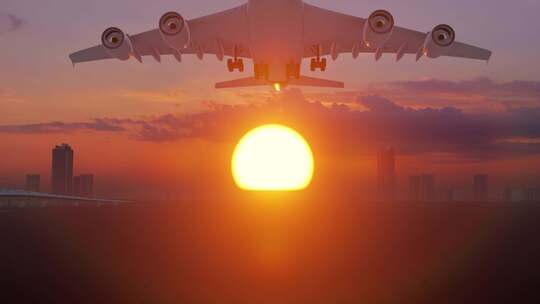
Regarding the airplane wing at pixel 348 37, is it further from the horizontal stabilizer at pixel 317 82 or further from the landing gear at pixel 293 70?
the horizontal stabilizer at pixel 317 82

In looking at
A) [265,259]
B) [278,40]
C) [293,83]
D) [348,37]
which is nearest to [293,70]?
[293,83]

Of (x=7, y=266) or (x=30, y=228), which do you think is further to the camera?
(x=30, y=228)

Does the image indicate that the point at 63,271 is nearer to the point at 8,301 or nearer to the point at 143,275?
the point at 143,275

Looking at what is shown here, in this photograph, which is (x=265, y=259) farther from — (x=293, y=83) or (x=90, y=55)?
(x=90, y=55)

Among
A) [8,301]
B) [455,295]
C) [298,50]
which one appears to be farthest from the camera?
[298,50]

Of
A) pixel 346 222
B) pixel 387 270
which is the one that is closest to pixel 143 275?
pixel 387 270

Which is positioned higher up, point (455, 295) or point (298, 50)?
point (298, 50)

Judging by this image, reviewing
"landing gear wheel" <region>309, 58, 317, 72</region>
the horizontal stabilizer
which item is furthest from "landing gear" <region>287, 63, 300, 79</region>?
"landing gear wheel" <region>309, 58, 317, 72</region>

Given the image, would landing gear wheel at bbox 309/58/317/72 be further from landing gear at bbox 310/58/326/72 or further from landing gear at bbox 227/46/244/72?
landing gear at bbox 227/46/244/72
